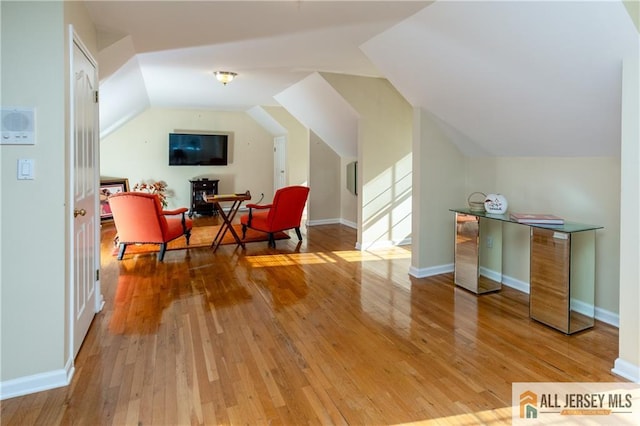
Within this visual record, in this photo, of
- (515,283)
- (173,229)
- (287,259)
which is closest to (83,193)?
(173,229)

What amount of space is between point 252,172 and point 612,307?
8202mm

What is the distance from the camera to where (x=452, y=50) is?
305 cm

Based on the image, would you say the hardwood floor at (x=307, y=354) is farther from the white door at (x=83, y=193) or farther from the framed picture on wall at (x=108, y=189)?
the framed picture on wall at (x=108, y=189)

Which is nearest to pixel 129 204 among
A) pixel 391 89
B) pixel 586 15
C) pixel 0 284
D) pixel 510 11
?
pixel 0 284

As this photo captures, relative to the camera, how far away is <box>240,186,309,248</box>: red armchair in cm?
562

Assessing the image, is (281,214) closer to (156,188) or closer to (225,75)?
(225,75)

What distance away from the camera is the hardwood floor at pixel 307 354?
77.9 inches

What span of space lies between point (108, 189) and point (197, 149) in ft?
7.04

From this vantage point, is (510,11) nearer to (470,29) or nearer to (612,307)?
(470,29)

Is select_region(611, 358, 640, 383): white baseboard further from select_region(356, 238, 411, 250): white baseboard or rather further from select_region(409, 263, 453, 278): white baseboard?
select_region(356, 238, 411, 250): white baseboard

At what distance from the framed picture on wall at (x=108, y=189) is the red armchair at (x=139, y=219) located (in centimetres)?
293

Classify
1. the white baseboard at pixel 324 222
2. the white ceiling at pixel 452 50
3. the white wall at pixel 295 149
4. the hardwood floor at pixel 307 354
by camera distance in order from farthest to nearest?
the white wall at pixel 295 149 → the white baseboard at pixel 324 222 → the white ceiling at pixel 452 50 → the hardwood floor at pixel 307 354

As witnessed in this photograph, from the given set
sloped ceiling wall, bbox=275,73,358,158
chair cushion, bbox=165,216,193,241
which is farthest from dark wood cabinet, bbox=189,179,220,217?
chair cushion, bbox=165,216,193,241

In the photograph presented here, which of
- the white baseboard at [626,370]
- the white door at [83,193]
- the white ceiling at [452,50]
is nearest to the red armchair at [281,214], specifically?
A: the white ceiling at [452,50]
